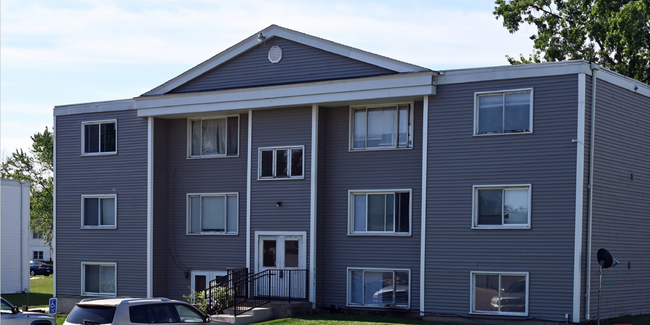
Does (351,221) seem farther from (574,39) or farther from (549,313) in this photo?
(574,39)

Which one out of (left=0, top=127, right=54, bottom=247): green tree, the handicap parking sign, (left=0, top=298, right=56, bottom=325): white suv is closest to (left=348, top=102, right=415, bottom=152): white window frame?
the handicap parking sign

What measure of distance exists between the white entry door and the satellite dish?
8731 mm

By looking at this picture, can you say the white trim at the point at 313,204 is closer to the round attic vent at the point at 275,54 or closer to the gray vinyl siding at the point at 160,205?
the round attic vent at the point at 275,54

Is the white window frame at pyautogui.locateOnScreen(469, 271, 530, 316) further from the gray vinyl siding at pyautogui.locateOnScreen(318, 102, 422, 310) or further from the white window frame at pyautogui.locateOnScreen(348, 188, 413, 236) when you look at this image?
the white window frame at pyautogui.locateOnScreen(348, 188, 413, 236)

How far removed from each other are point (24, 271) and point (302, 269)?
74.9 feet

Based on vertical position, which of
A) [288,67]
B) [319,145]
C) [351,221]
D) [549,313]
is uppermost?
[288,67]

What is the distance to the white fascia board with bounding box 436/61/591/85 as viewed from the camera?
64.4 ft

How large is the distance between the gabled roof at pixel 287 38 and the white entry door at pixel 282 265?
19.6 feet

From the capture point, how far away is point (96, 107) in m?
27.4

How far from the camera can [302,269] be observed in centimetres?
2322

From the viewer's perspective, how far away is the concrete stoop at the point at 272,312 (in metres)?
21.3

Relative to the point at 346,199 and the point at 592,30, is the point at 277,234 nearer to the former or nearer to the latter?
the point at 346,199

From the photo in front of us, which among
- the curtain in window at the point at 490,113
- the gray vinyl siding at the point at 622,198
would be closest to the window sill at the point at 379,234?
the curtain in window at the point at 490,113

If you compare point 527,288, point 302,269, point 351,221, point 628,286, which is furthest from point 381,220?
point 628,286
